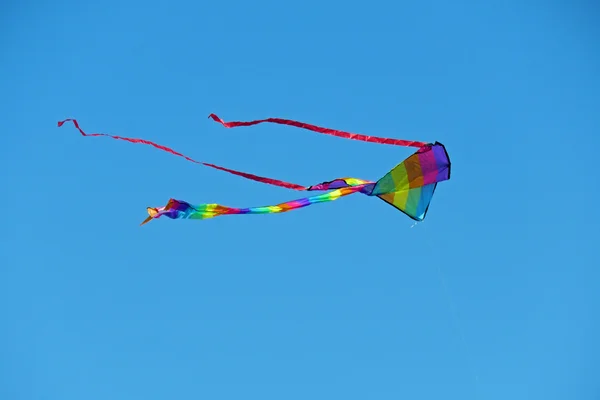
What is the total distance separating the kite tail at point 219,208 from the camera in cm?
749

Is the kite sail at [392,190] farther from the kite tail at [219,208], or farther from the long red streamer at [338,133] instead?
the long red streamer at [338,133]

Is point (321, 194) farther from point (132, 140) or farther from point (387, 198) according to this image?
point (132, 140)

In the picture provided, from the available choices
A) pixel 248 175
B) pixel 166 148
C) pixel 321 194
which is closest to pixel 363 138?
pixel 321 194

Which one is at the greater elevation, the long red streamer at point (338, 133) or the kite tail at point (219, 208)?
the long red streamer at point (338, 133)

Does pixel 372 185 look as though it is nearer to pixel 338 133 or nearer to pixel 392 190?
pixel 392 190

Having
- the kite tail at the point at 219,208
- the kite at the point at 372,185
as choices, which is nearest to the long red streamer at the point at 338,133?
the kite at the point at 372,185

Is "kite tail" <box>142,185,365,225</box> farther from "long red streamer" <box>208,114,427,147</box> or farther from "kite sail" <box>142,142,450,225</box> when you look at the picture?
"long red streamer" <box>208,114,427,147</box>

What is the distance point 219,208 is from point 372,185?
2.13m

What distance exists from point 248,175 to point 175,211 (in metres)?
1.35

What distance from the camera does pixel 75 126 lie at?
345 inches

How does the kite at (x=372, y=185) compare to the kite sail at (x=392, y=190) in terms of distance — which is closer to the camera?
the kite at (x=372, y=185)

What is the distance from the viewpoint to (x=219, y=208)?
25.0 feet

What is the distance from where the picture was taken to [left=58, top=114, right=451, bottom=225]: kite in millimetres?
7336

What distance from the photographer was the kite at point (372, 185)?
7.34 metres
